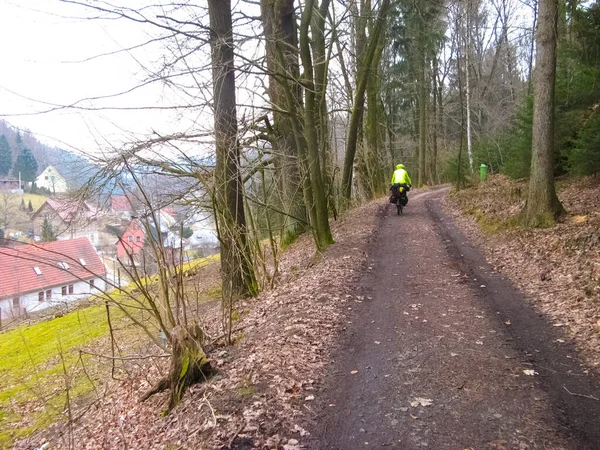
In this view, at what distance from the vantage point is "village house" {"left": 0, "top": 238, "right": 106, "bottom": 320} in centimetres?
448

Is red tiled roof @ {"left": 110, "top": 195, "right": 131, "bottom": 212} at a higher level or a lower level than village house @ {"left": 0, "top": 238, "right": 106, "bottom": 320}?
higher

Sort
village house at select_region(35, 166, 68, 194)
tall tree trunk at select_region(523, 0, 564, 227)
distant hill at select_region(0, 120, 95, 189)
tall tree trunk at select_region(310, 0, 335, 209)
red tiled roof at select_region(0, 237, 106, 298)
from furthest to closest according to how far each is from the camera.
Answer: tall tree trunk at select_region(310, 0, 335, 209)
tall tree trunk at select_region(523, 0, 564, 227)
village house at select_region(35, 166, 68, 194)
distant hill at select_region(0, 120, 95, 189)
red tiled roof at select_region(0, 237, 106, 298)

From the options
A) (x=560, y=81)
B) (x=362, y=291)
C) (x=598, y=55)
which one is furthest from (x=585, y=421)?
(x=560, y=81)

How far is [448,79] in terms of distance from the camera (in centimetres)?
3669

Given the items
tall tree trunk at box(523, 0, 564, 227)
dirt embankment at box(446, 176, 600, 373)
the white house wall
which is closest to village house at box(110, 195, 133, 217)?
the white house wall

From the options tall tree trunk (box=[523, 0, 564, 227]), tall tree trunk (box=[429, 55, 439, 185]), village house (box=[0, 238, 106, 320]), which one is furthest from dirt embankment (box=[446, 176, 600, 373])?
tall tree trunk (box=[429, 55, 439, 185])

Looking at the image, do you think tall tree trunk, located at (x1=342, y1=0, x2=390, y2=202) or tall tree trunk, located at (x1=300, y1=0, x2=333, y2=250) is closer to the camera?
tall tree trunk, located at (x1=300, y1=0, x2=333, y2=250)

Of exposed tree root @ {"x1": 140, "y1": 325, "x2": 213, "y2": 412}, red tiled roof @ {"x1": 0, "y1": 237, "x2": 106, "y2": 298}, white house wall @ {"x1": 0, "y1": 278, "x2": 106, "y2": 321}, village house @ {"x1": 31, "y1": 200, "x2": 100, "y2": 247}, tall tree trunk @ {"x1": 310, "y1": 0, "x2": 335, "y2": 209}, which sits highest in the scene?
tall tree trunk @ {"x1": 310, "y1": 0, "x2": 335, "y2": 209}

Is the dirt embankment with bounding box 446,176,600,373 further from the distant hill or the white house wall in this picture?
the distant hill

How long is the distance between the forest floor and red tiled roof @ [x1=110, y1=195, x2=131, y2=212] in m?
2.24

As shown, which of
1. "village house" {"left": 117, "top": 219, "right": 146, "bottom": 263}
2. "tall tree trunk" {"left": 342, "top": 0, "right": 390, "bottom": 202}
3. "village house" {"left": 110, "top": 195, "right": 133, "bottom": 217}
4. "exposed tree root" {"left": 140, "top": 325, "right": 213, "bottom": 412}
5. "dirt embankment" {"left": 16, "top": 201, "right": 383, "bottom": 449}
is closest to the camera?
"dirt embankment" {"left": 16, "top": 201, "right": 383, "bottom": 449}

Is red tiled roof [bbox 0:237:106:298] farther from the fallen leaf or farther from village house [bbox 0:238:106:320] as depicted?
the fallen leaf

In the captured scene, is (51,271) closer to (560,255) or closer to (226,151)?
(226,151)

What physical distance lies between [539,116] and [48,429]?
1135 centimetres
